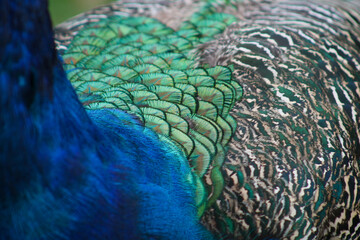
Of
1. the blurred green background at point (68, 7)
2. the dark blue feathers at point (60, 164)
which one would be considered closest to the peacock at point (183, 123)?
the dark blue feathers at point (60, 164)

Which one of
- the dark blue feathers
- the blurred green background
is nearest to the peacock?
the dark blue feathers

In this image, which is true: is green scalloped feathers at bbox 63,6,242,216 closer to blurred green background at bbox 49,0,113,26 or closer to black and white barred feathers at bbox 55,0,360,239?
black and white barred feathers at bbox 55,0,360,239

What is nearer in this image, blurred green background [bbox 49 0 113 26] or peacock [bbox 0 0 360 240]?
peacock [bbox 0 0 360 240]

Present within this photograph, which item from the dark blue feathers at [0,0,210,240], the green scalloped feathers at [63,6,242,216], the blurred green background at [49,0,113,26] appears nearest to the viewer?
the dark blue feathers at [0,0,210,240]

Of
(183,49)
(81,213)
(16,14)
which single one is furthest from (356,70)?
(16,14)

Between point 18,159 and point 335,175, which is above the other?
point 18,159

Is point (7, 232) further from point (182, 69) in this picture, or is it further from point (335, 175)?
point (335, 175)

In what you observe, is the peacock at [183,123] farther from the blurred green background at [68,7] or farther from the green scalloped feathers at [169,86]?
the blurred green background at [68,7]

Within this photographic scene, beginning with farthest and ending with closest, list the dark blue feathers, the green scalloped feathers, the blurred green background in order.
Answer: the blurred green background → the green scalloped feathers → the dark blue feathers
